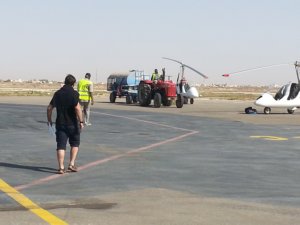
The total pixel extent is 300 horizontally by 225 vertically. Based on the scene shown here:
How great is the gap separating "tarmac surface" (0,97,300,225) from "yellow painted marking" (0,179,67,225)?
0.09 feet

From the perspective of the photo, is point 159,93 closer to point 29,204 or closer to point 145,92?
point 145,92

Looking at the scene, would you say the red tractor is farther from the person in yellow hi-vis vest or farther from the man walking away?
the man walking away

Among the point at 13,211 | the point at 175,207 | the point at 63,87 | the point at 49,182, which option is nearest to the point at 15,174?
the point at 49,182

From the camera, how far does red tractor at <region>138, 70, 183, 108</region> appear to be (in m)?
38.5

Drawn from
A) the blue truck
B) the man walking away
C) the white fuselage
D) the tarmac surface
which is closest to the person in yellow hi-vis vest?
the tarmac surface

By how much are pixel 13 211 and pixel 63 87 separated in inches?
160

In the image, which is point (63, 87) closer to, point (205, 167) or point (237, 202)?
point (205, 167)

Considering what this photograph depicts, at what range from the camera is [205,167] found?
11.3m

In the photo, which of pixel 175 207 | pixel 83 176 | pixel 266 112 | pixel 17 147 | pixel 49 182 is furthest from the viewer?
pixel 266 112

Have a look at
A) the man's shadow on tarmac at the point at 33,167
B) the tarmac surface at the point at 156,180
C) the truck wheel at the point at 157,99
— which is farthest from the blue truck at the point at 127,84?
the man's shadow on tarmac at the point at 33,167

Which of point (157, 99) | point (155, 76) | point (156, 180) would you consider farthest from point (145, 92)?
point (156, 180)

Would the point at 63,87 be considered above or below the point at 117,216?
above

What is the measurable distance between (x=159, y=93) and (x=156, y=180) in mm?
29696

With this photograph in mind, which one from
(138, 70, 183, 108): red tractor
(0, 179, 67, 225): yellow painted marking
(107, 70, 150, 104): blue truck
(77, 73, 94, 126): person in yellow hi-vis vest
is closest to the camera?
(0, 179, 67, 225): yellow painted marking
